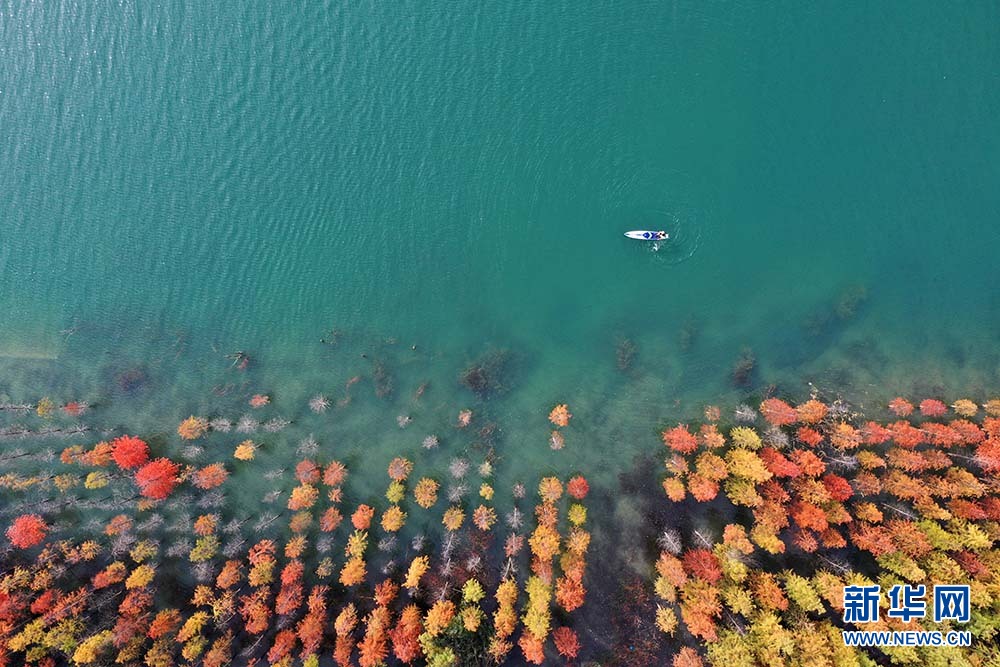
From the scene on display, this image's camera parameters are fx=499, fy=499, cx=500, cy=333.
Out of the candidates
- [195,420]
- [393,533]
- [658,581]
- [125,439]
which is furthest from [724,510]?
[125,439]

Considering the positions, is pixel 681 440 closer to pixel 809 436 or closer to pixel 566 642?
pixel 809 436

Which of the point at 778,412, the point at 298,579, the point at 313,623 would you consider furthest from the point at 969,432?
the point at 298,579

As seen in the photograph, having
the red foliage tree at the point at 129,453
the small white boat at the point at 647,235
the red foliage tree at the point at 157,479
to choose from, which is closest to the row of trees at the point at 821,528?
the small white boat at the point at 647,235

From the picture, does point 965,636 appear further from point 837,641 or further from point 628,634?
point 628,634

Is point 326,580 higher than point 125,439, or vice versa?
point 125,439

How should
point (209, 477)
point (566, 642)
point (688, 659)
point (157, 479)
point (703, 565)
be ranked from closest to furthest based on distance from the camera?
point (688, 659) < point (703, 565) < point (566, 642) < point (157, 479) < point (209, 477)

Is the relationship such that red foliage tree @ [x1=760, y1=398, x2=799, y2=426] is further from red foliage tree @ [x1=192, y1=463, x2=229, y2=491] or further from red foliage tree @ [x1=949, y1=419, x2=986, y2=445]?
red foliage tree @ [x1=192, y1=463, x2=229, y2=491]
